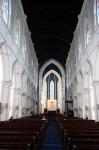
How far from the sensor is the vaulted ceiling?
1947 centimetres

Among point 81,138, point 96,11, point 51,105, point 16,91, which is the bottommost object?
point 81,138

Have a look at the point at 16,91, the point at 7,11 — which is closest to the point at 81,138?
the point at 7,11

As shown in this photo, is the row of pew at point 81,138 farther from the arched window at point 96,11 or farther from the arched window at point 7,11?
the arched window at point 7,11

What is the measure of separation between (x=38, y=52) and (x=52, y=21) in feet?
44.4


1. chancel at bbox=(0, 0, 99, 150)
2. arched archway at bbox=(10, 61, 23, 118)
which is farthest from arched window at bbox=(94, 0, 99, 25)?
arched archway at bbox=(10, 61, 23, 118)

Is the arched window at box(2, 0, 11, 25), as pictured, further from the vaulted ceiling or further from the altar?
the altar

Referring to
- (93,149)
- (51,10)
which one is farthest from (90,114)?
(93,149)

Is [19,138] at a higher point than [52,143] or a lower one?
higher

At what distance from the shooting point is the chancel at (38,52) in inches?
264

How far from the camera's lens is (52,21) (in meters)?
23.0

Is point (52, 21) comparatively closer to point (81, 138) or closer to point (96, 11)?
point (96, 11)

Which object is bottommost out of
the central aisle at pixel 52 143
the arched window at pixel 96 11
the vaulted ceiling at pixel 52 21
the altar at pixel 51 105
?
the central aisle at pixel 52 143

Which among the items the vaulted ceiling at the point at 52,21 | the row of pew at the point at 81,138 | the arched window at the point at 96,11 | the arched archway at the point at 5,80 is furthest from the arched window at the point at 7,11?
the row of pew at the point at 81,138

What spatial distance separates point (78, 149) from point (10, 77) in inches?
437
